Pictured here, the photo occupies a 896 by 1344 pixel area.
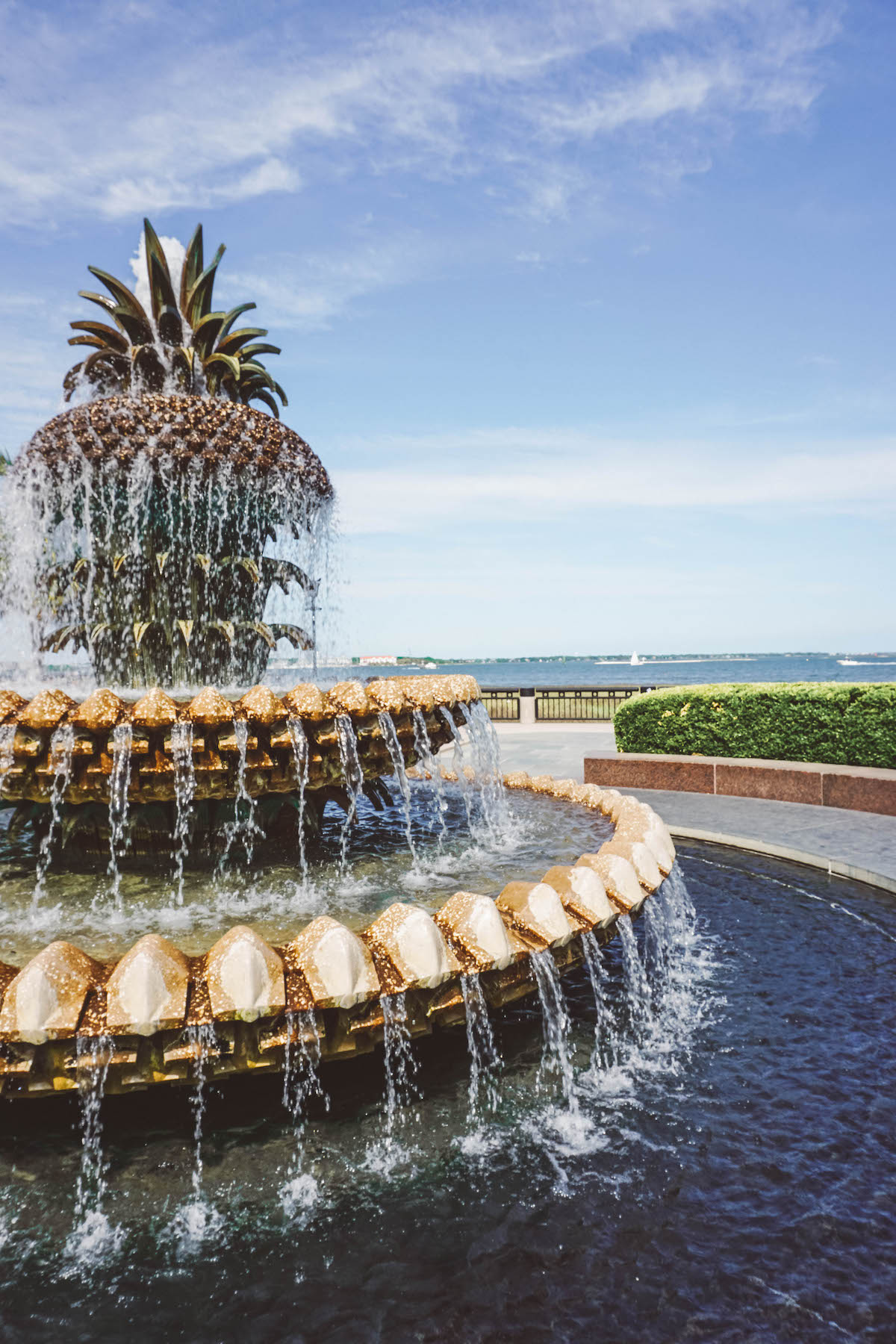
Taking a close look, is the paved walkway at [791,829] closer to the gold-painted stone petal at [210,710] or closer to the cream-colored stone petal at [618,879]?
the cream-colored stone petal at [618,879]

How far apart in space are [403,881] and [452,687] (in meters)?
1.48

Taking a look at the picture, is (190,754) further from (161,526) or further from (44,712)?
(161,526)

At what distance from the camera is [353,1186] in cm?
318

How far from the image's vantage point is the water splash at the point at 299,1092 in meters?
3.11

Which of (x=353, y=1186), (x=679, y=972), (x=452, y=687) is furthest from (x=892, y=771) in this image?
(x=353, y=1186)

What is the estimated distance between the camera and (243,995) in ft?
10.3

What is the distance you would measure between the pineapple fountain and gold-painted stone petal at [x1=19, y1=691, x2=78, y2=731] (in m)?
0.02

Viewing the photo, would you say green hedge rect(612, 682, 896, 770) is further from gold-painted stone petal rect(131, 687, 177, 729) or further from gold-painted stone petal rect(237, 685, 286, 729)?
gold-painted stone petal rect(131, 687, 177, 729)

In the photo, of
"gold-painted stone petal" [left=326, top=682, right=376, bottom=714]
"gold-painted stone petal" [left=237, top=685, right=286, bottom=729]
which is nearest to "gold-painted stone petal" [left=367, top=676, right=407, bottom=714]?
"gold-painted stone petal" [left=326, top=682, right=376, bottom=714]

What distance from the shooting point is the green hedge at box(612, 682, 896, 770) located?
36.2ft

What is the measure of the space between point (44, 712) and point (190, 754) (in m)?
0.87

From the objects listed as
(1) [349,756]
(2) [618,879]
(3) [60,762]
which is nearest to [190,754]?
(3) [60,762]

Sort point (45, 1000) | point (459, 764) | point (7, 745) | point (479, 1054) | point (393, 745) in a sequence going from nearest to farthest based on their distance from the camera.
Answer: point (45, 1000) < point (479, 1054) < point (7, 745) < point (393, 745) < point (459, 764)

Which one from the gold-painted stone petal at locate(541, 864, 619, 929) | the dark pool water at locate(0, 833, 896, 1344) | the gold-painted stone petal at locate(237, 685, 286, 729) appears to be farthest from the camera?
the gold-painted stone petal at locate(237, 685, 286, 729)
